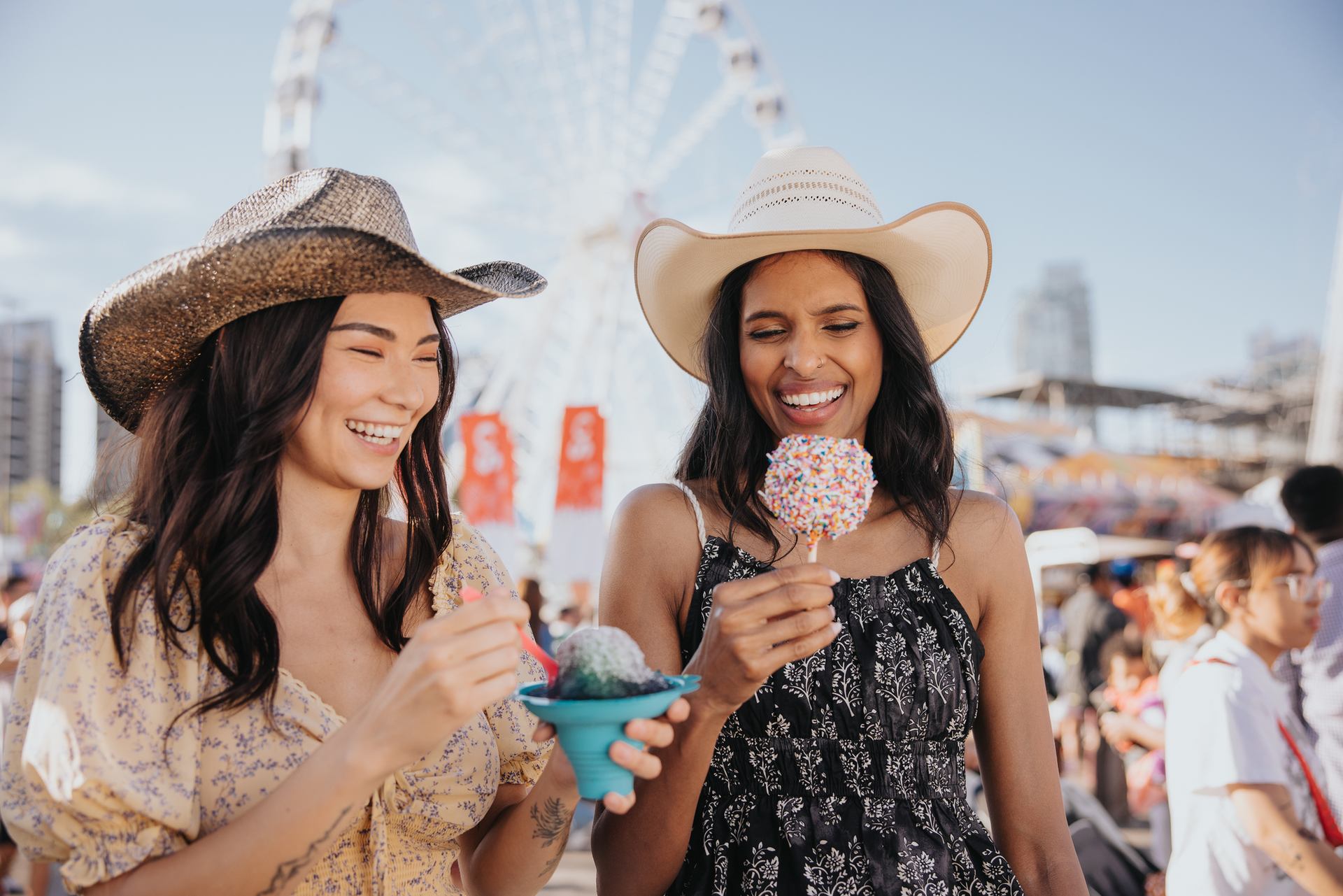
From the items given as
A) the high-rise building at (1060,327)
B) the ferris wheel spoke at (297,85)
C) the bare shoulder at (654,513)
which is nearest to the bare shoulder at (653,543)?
the bare shoulder at (654,513)

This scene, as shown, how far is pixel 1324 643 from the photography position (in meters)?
3.78

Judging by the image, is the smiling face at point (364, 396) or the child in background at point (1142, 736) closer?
the smiling face at point (364, 396)

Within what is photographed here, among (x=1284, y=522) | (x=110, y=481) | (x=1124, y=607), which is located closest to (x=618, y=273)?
(x=1124, y=607)

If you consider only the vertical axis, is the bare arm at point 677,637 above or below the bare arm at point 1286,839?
above

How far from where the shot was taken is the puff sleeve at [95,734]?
52.2 inches

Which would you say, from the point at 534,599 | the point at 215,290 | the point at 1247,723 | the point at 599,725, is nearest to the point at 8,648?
the point at 534,599

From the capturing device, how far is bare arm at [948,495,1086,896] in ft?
6.31

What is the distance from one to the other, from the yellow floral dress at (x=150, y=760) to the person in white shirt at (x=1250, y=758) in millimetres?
2162

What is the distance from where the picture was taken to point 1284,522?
6430 millimetres

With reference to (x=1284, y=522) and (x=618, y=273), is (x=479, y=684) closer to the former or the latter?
(x=1284, y=522)

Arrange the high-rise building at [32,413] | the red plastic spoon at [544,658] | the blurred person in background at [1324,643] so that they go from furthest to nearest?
1. the high-rise building at [32,413]
2. the blurred person in background at [1324,643]
3. the red plastic spoon at [544,658]

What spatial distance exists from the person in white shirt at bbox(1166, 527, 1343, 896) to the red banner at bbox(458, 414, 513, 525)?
7378 millimetres

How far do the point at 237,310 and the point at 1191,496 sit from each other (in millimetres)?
27310

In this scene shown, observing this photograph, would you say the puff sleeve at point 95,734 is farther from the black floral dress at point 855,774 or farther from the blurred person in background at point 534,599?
the blurred person in background at point 534,599
